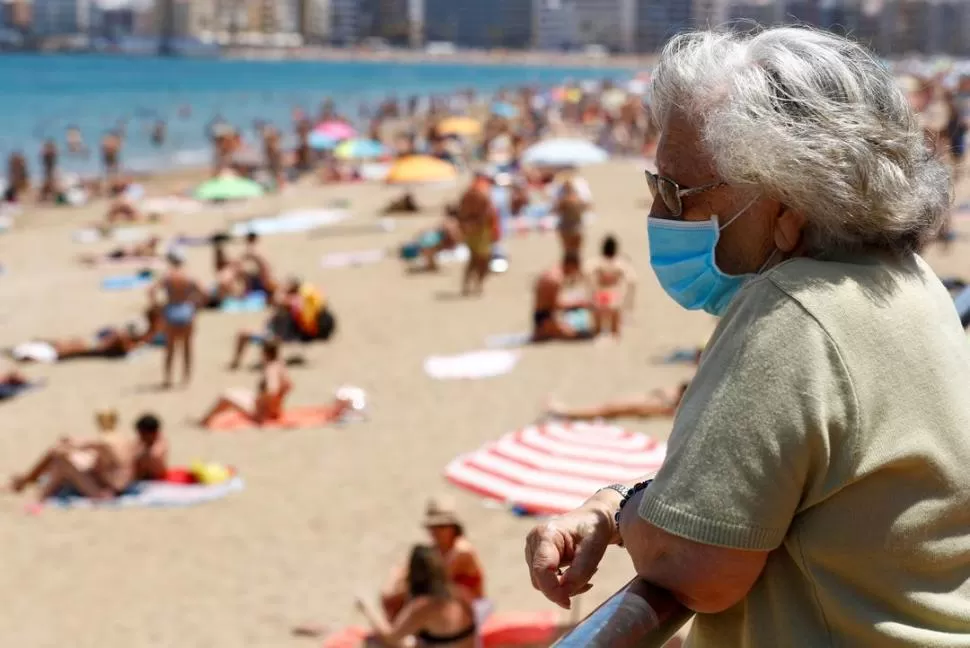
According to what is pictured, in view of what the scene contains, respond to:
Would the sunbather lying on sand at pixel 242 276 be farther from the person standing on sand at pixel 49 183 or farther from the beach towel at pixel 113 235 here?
the person standing on sand at pixel 49 183

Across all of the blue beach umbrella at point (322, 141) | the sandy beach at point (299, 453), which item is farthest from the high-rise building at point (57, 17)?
the sandy beach at point (299, 453)

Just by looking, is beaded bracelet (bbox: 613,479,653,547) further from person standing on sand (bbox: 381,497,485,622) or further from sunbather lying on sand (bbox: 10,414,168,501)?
sunbather lying on sand (bbox: 10,414,168,501)

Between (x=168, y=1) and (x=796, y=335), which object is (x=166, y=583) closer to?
(x=796, y=335)

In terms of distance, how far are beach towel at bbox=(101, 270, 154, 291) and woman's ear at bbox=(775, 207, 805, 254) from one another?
14468 mm

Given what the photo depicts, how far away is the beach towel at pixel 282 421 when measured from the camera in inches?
348

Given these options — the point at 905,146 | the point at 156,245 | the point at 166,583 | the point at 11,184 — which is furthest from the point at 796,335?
the point at 11,184

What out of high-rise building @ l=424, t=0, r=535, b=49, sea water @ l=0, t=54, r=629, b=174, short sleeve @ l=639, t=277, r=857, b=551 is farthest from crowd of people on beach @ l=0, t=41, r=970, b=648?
high-rise building @ l=424, t=0, r=535, b=49

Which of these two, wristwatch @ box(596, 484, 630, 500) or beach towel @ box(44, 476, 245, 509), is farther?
beach towel @ box(44, 476, 245, 509)

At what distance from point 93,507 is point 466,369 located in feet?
11.7

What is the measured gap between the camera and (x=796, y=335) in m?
1.12

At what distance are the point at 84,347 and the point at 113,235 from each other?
773 centimetres

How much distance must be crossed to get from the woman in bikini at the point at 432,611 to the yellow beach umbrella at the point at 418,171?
11336 mm

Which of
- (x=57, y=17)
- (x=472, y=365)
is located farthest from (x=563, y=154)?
(x=57, y=17)

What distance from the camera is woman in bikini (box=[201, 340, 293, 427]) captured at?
8953 mm
